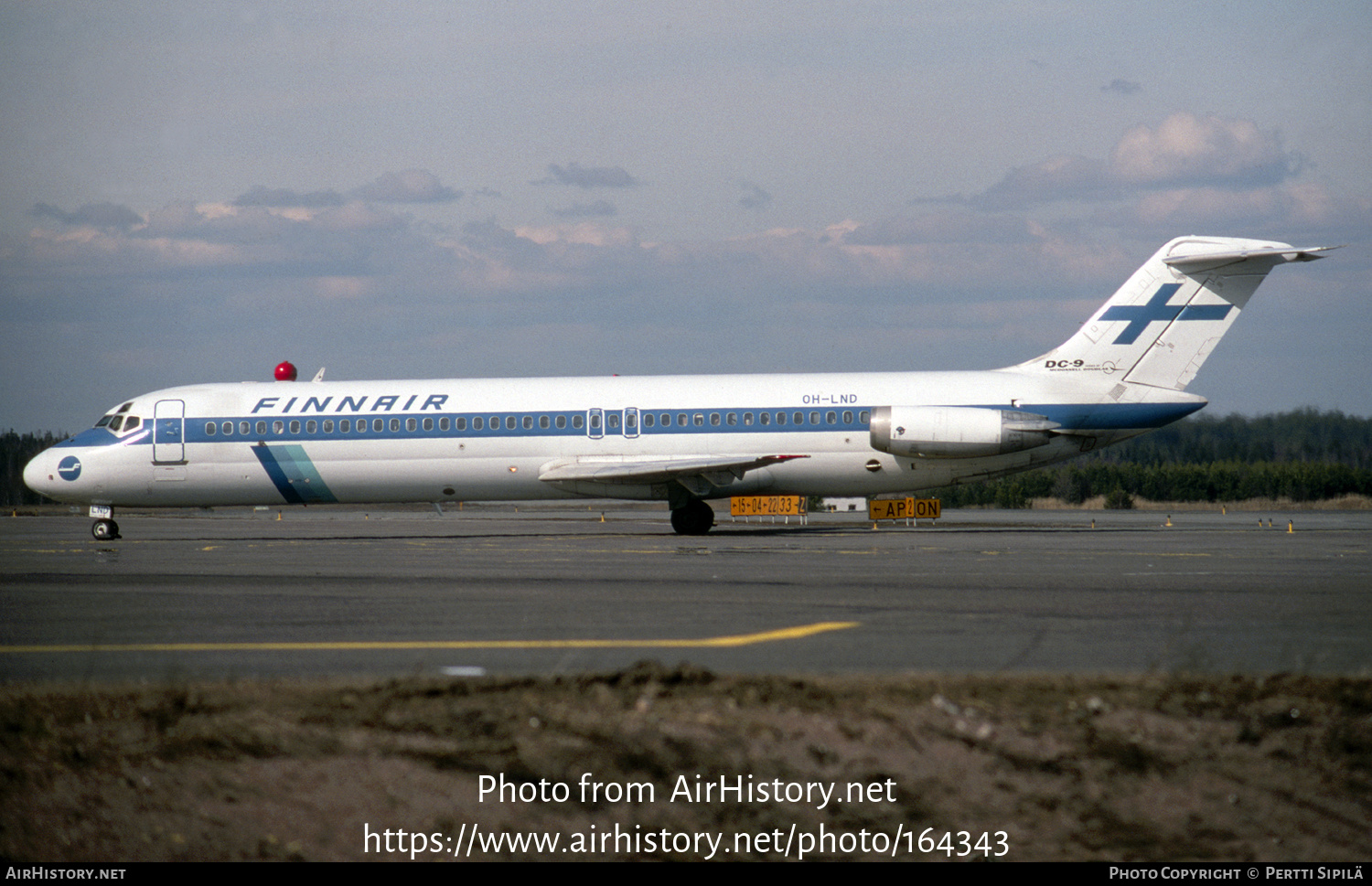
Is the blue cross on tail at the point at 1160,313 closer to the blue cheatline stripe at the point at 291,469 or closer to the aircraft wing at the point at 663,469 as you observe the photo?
the aircraft wing at the point at 663,469

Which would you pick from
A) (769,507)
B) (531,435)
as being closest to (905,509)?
(769,507)

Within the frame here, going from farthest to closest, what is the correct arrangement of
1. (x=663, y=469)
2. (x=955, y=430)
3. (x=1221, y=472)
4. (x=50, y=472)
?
1. (x=1221, y=472)
2. (x=50, y=472)
3. (x=955, y=430)
4. (x=663, y=469)

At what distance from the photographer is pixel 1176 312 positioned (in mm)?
29281

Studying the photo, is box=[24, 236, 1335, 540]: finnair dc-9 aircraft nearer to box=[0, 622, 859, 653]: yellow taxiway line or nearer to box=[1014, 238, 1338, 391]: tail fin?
box=[1014, 238, 1338, 391]: tail fin

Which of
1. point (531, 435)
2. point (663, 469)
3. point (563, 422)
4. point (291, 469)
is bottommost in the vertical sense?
point (663, 469)

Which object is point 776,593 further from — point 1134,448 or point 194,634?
point 1134,448

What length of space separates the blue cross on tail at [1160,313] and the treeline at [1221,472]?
2295 cm

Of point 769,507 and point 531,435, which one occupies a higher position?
point 531,435

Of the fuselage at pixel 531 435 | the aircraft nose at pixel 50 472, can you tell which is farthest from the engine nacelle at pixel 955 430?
the aircraft nose at pixel 50 472

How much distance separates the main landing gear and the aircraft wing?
3.21ft

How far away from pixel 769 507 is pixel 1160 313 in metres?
15.4

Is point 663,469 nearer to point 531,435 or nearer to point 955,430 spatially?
point 531,435

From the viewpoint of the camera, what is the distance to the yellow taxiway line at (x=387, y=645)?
10.7 m

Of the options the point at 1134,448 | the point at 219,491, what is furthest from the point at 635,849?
the point at 1134,448
